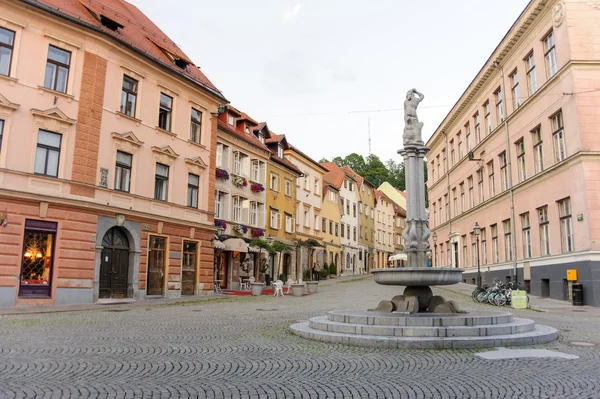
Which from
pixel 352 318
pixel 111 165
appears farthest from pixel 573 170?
pixel 111 165

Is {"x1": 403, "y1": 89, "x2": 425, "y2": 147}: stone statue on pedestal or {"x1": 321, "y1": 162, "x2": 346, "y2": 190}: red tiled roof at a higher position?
{"x1": 321, "y1": 162, "x2": 346, "y2": 190}: red tiled roof

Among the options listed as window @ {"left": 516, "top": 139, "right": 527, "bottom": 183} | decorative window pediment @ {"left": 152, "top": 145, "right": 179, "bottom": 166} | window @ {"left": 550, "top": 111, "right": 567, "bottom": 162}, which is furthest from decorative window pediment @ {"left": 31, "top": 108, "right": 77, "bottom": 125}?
window @ {"left": 516, "top": 139, "right": 527, "bottom": 183}

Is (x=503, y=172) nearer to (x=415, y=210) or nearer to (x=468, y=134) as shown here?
(x=468, y=134)

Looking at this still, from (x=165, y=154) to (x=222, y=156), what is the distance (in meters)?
7.27

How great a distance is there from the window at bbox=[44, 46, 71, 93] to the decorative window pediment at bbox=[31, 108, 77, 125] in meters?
1.07

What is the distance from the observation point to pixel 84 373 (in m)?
6.70

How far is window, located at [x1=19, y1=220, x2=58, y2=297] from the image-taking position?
18172 millimetres

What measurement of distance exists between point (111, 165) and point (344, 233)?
38.6 m

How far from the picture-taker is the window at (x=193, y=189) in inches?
1036

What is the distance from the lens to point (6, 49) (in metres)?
18.3

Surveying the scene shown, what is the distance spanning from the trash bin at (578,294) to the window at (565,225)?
209 centimetres

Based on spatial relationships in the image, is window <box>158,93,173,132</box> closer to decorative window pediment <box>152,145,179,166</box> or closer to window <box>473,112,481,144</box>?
decorative window pediment <box>152,145,179,166</box>

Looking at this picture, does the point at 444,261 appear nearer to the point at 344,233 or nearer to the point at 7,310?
the point at 344,233

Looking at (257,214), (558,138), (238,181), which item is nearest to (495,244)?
(558,138)
